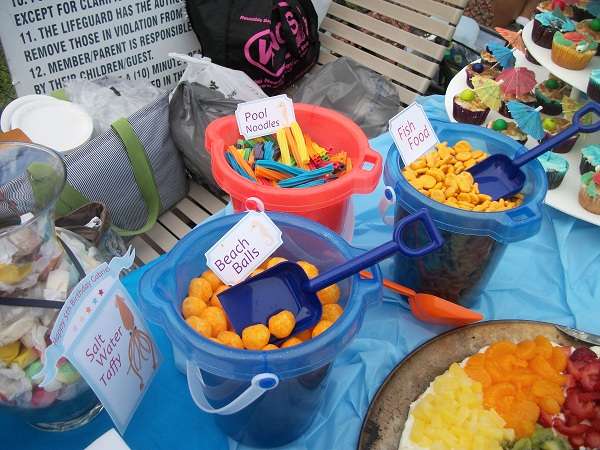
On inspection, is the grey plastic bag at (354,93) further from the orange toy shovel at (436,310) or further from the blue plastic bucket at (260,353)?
the blue plastic bucket at (260,353)

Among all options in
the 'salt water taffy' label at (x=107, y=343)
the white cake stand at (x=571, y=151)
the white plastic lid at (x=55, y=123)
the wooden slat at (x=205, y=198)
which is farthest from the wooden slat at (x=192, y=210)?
the 'salt water taffy' label at (x=107, y=343)

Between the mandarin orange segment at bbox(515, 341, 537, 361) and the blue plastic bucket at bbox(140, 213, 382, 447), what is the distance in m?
0.27

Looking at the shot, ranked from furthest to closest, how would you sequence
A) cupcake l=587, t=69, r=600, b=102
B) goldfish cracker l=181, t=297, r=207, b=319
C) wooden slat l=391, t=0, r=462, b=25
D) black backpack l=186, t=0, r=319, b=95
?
wooden slat l=391, t=0, r=462, b=25, black backpack l=186, t=0, r=319, b=95, cupcake l=587, t=69, r=600, b=102, goldfish cracker l=181, t=297, r=207, b=319

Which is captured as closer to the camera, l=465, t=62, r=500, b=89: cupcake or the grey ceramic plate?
the grey ceramic plate

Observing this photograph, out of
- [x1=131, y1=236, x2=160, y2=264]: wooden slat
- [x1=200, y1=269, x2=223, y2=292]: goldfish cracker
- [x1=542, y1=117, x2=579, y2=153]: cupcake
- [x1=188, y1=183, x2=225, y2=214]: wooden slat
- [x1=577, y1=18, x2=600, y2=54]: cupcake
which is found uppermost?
[x1=577, y1=18, x2=600, y2=54]: cupcake

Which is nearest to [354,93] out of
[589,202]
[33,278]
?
[589,202]

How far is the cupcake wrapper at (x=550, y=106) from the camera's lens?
124cm

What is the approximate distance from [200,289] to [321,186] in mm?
262

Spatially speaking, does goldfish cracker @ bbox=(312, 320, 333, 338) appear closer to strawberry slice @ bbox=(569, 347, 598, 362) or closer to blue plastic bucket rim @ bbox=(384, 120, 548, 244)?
blue plastic bucket rim @ bbox=(384, 120, 548, 244)

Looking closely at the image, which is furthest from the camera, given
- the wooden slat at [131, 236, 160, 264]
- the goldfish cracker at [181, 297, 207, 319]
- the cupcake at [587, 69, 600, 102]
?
the wooden slat at [131, 236, 160, 264]

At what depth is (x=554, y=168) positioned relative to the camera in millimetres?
1143

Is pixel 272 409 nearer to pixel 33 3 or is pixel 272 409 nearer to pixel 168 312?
pixel 168 312

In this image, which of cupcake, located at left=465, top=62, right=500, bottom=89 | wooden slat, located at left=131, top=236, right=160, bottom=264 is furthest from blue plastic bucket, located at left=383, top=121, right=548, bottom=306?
wooden slat, located at left=131, top=236, right=160, bottom=264

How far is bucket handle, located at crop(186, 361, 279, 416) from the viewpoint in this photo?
56cm
